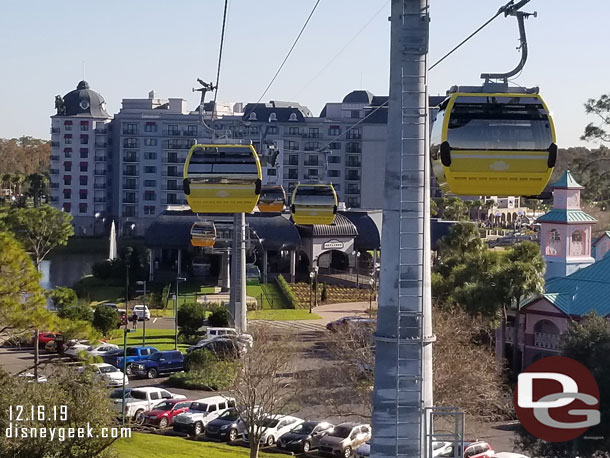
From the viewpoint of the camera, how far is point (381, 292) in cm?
1002

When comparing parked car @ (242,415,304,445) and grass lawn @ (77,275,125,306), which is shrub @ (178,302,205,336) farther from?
parked car @ (242,415,304,445)

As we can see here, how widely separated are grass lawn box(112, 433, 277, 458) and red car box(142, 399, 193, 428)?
51.9 inches

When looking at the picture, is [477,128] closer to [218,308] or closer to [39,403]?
[39,403]

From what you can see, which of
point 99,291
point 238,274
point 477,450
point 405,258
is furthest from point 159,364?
point 405,258

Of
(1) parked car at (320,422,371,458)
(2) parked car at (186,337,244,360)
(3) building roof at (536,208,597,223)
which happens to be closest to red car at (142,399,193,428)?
(2) parked car at (186,337,244,360)

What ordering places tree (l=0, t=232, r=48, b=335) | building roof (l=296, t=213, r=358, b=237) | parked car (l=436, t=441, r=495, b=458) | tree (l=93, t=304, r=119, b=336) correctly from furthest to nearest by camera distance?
building roof (l=296, t=213, r=358, b=237) < tree (l=93, t=304, r=119, b=336) < parked car (l=436, t=441, r=495, b=458) < tree (l=0, t=232, r=48, b=335)

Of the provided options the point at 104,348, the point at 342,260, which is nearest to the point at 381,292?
the point at 104,348

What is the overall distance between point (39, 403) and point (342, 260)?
191 feet

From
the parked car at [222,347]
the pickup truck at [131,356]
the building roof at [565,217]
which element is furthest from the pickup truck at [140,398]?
the building roof at [565,217]

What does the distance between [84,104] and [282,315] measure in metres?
56.3

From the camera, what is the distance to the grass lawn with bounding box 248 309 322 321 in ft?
180

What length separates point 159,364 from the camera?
40.6 meters

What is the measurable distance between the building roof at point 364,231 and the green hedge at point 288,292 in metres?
6.83

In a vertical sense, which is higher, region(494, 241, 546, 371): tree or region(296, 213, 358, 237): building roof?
region(296, 213, 358, 237): building roof
